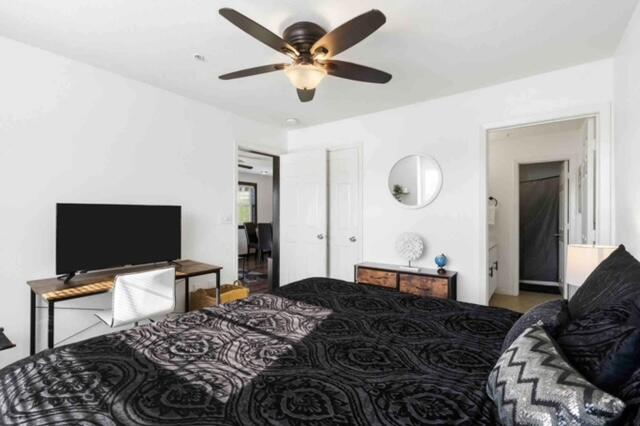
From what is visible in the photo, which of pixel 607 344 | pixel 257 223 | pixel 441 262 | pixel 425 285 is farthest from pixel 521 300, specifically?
pixel 257 223

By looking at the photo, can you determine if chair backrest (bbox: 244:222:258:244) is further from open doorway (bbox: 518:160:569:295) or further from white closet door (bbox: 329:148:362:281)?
open doorway (bbox: 518:160:569:295)

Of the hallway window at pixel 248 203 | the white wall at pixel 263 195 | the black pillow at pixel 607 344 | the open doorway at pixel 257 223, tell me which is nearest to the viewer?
the black pillow at pixel 607 344

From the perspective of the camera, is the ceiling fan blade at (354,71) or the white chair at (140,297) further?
the white chair at (140,297)

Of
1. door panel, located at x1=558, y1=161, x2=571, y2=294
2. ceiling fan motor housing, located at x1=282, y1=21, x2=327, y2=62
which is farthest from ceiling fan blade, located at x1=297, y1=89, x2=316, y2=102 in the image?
door panel, located at x1=558, y1=161, x2=571, y2=294

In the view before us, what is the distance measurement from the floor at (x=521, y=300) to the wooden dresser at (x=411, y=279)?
1415 mm

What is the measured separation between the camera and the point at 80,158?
2.68 m

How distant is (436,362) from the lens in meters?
1.21

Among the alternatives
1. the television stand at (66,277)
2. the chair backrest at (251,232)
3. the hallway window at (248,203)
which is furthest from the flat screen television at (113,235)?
the hallway window at (248,203)

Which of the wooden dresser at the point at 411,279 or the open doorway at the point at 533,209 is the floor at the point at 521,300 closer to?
the open doorway at the point at 533,209

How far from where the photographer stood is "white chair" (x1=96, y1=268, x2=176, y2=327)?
2303mm

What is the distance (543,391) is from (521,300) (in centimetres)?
434

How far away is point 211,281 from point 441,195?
275 cm

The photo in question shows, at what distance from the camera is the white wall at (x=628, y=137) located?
1855mm

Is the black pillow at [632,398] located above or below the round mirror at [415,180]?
below
